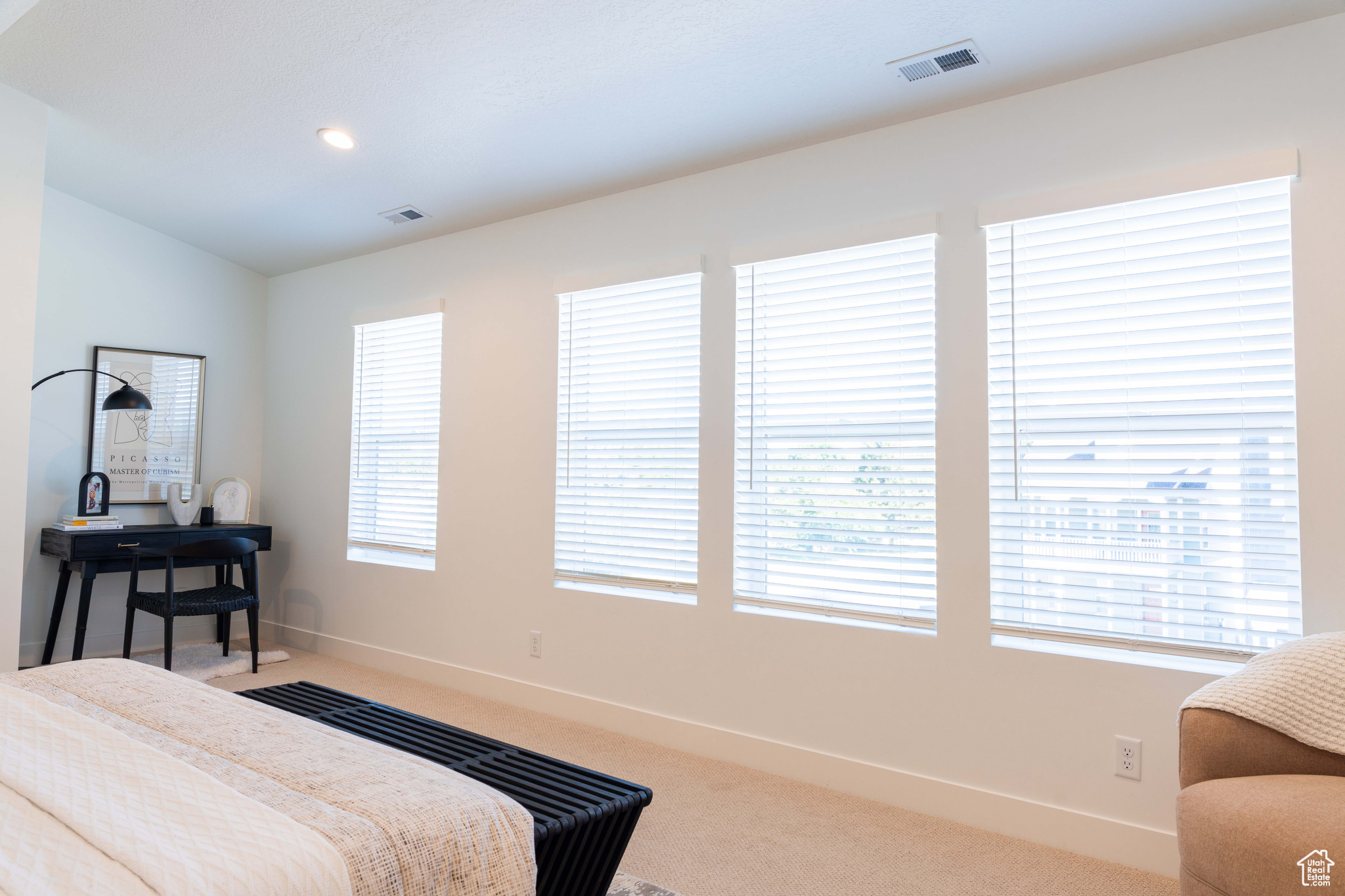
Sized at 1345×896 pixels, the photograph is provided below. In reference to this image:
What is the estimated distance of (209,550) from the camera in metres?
4.38

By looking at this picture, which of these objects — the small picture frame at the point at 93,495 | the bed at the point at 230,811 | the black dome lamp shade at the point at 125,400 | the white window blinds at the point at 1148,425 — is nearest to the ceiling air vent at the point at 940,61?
the white window blinds at the point at 1148,425

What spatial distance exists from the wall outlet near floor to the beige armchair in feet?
2.10

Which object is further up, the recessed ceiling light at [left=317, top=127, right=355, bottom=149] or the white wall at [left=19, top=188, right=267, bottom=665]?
the recessed ceiling light at [left=317, top=127, right=355, bottom=149]

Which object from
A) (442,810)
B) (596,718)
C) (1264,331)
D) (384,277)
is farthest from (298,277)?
(1264,331)

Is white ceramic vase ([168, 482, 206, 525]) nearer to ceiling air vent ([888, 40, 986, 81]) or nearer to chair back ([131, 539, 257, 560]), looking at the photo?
chair back ([131, 539, 257, 560])

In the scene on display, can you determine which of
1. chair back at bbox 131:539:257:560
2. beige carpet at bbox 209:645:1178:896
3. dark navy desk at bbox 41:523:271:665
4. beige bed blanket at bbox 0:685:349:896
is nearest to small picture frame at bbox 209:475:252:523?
dark navy desk at bbox 41:523:271:665

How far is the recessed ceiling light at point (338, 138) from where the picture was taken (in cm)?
348

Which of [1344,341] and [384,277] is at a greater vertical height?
[384,277]

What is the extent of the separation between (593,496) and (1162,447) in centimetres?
232

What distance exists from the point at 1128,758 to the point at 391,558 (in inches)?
153

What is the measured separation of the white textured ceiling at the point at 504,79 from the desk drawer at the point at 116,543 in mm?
1940

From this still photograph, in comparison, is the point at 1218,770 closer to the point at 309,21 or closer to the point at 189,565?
the point at 309,21

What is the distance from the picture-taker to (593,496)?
377 centimetres

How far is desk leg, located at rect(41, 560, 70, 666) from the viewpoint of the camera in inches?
173
